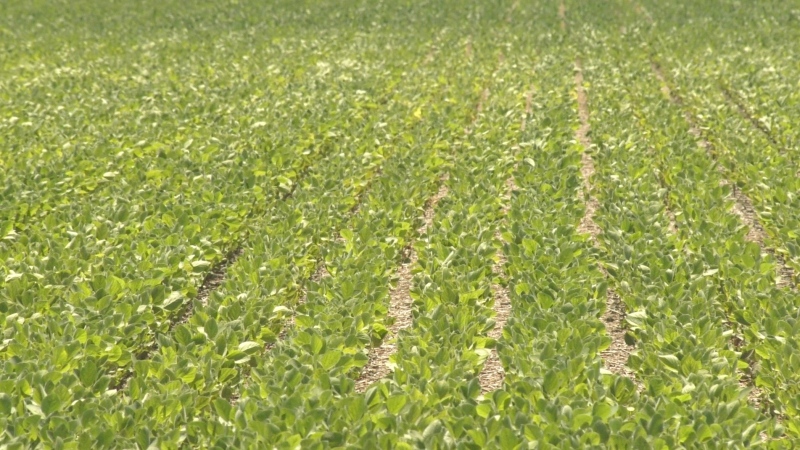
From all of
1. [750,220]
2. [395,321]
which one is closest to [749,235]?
[750,220]

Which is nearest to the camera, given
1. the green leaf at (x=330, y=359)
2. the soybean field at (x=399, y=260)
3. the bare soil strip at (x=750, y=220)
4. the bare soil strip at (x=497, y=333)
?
the soybean field at (x=399, y=260)

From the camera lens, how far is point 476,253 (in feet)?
22.0

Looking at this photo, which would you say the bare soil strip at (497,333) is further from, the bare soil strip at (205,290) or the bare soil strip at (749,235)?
the bare soil strip at (205,290)

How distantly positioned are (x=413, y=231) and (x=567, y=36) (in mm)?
13155

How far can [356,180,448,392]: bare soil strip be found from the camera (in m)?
5.78

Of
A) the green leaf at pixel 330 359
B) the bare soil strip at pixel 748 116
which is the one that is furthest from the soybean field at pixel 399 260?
the bare soil strip at pixel 748 116

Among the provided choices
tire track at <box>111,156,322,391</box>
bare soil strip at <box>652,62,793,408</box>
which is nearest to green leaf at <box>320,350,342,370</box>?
tire track at <box>111,156,322,391</box>

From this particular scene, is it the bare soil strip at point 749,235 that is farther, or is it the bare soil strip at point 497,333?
the bare soil strip at point 497,333

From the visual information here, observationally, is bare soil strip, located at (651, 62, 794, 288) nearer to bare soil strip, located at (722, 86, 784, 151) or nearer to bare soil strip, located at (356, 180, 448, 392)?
bare soil strip, located at (722, 86, 784, 151)

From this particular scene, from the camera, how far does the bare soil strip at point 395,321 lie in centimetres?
578

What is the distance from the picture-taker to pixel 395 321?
6.23 m

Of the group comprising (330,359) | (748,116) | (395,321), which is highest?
(330,359)

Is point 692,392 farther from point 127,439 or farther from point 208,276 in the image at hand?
point 208,276

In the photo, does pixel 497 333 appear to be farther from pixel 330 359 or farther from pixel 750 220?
pixel 750 220
